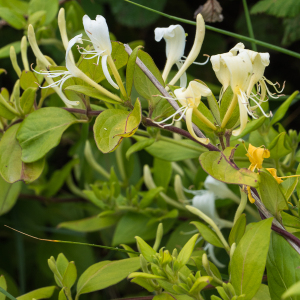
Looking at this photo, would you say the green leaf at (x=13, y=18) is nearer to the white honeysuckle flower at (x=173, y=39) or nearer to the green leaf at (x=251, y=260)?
the white honeysuckle flower at (x=173, y=39)

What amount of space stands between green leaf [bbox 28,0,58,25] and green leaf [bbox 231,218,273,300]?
1.95ft

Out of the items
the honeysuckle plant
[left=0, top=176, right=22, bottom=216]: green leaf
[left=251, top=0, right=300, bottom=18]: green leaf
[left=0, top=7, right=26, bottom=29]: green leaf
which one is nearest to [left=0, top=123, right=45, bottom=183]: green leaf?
the honeysuckle plant

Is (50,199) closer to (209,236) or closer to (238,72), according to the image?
(209,236)

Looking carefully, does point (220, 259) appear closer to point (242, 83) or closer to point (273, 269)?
point (273, 269)

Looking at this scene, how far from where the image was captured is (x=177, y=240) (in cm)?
58

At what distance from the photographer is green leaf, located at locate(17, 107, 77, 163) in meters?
0.42

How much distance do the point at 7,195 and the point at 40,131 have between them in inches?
7.5

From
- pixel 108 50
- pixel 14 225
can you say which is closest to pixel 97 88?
pixel 108 50

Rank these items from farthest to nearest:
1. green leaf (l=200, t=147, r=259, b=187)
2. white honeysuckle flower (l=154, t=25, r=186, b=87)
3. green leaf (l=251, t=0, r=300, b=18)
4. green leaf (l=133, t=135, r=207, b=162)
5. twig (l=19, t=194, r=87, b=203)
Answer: twig (l=19, t=194, r=87, b=203)
green leaf (l=251, t=0, r=300, b=18)
green leaf (l=133, t=135, r=207, b=162)
white honeysuckle flower (l=154, t=25, r=186, b=87)
green leaf (l=200, t=147, r=259, b=187)

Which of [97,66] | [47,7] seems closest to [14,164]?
[97,66]

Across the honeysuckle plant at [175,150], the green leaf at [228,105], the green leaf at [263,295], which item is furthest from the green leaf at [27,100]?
the green leaf at [263,295]

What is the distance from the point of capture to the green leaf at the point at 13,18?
0.66m

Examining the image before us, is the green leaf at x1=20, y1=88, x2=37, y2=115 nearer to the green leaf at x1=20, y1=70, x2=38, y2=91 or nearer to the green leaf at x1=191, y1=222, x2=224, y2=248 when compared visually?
the green leaf at x1=20, y1=70, x2=38, y2=91

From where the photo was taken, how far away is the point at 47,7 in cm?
71
